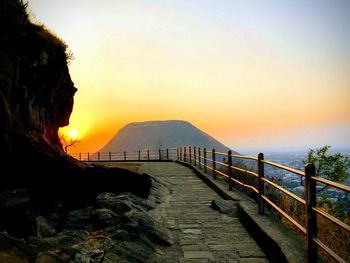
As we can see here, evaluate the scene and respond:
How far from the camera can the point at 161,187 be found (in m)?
12.0

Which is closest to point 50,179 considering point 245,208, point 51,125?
point 245,208

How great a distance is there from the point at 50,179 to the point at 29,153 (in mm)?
912

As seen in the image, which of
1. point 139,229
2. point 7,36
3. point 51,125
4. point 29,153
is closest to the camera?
point 139,229

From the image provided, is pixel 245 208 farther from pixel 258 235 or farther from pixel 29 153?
pixel 29 153

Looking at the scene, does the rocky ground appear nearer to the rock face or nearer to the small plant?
the rock face

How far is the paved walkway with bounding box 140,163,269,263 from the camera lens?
17.5 feet

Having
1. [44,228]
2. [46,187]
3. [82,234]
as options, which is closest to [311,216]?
[82,234]

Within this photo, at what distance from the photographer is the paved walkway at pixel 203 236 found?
5332 millimetres

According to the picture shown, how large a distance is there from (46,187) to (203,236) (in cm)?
Answer: 466

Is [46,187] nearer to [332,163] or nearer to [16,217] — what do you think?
[16,217]

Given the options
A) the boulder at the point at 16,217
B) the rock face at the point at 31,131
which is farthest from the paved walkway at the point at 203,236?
the boulder at the point at 16,217

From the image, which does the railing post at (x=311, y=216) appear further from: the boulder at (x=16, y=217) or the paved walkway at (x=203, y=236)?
the boulder at (x=16, y=217)

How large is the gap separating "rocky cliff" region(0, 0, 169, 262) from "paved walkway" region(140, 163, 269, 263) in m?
0.46

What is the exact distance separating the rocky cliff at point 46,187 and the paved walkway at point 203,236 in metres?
0.46
